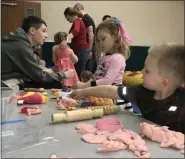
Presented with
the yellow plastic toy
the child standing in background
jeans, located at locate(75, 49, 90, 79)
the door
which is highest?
the door

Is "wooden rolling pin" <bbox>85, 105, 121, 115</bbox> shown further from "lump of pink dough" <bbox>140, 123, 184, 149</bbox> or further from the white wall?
the white wall

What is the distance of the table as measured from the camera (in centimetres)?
62

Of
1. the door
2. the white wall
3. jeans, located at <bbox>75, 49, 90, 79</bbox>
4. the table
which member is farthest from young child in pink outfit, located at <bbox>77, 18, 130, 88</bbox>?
the white wall

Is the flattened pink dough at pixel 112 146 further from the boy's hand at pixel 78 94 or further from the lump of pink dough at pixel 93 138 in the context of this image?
the boy's hand at pixel 78 94

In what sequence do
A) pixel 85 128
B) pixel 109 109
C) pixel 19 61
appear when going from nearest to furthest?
1. pixel 85 128
2. pixel 109 109
3. pixel 19 61

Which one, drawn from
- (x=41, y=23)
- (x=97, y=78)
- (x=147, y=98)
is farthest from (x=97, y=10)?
(x=147, y=98)

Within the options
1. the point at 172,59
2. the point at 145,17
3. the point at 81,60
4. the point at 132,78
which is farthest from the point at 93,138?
the point at 145,17

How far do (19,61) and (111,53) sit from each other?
1.93 ft

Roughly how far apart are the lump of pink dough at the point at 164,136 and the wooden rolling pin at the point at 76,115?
20cm

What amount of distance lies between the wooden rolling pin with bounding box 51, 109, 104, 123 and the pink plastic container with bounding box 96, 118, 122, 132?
0.18ft

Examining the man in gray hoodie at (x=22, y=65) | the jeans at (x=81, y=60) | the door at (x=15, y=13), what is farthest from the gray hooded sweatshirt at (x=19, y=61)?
the door at (x=15, y=13)

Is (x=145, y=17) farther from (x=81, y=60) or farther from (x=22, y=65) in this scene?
(x=22, y=65)

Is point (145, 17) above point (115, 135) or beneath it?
above

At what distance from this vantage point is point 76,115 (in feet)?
2.83
